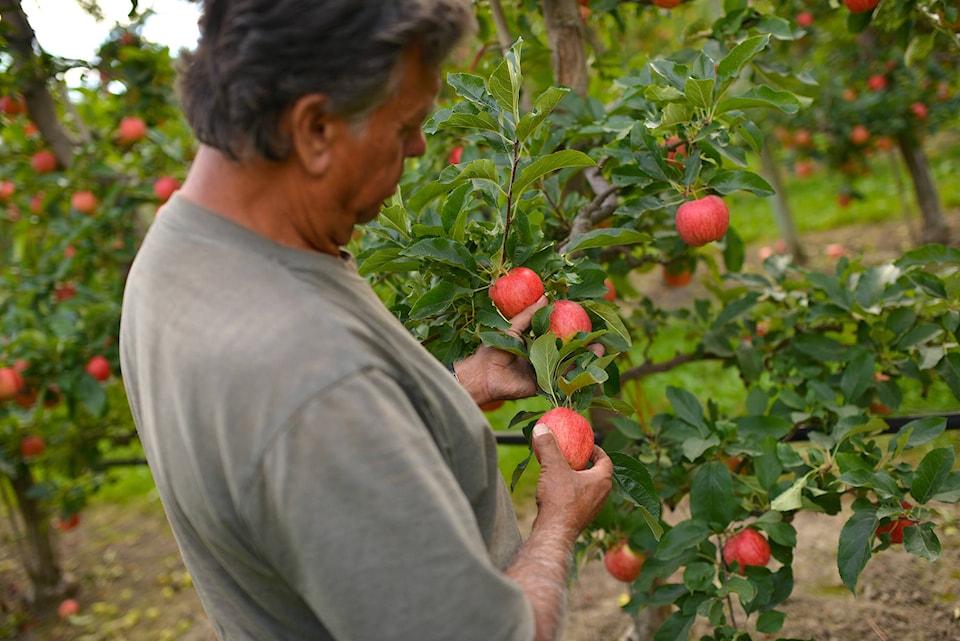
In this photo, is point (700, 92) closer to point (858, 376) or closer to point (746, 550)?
point (858, 376)

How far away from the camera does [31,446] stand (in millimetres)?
3375

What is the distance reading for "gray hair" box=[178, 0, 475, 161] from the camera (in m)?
0.83

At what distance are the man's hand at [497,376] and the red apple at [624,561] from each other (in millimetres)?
784

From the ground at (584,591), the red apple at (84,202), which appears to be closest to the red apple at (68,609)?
the ground at (584,591)

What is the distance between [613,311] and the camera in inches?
58.8

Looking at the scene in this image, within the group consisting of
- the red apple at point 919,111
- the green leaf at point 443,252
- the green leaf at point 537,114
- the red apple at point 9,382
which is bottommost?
the red apple at point 919,111

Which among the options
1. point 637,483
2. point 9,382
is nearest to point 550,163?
point 637,483

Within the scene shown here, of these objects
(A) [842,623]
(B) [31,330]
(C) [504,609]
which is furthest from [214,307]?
(B) [31,330]

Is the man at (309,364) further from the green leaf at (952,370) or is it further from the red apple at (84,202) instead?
the red apple at (84,202)

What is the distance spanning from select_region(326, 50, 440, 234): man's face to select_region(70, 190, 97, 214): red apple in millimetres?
2571

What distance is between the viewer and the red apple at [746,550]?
169 centimetres

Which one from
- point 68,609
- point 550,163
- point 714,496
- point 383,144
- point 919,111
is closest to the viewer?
point 383,144

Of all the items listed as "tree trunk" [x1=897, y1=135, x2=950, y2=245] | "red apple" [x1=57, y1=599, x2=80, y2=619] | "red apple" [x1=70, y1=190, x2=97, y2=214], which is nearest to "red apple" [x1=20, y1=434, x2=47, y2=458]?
"red apple" [x1=57, y1=599, x2=80, y2=619]

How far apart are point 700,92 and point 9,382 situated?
2477 millimetres
